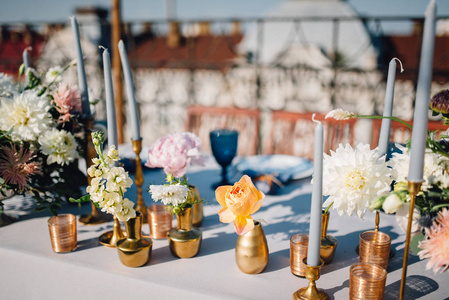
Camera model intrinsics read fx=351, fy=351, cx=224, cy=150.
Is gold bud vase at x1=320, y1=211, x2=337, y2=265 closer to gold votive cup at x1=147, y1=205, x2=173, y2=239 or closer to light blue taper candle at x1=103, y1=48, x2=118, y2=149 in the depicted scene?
gold votive cup at x1=147, y1=205, x2=173, y2=239

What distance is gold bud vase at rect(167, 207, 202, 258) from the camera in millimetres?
737

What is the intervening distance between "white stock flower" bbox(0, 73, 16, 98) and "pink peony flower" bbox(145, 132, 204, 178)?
17.0 inches

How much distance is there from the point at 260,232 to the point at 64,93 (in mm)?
610

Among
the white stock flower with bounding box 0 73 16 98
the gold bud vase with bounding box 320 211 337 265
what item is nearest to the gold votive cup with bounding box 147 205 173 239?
the gold bud vase with bounding box 320 211 337 265

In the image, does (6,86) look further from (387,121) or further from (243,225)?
(387,121)

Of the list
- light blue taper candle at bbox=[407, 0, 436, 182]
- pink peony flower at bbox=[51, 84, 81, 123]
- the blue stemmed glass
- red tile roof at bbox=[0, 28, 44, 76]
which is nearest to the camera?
light blue taper candle at bbox=[407, 0, 436, 182]

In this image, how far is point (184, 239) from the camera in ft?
2.42

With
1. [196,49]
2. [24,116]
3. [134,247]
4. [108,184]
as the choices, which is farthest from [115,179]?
[196,49]

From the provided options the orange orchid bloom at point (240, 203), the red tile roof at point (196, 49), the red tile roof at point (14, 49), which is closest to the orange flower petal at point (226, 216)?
the orange orchid bloom at point (240, 203)

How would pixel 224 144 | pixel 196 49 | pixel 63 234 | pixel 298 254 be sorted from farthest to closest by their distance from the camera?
pixel 196 49 < pixel 224 144 < pixel 63 234 < pixel 298 254

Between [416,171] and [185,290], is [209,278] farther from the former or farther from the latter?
[416,171]

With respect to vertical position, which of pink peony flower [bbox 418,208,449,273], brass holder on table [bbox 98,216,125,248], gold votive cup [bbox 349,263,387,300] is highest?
pink peony flower [bbox 418,208,449,273]

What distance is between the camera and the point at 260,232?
0.67 metres

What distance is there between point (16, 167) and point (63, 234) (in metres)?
0.20
